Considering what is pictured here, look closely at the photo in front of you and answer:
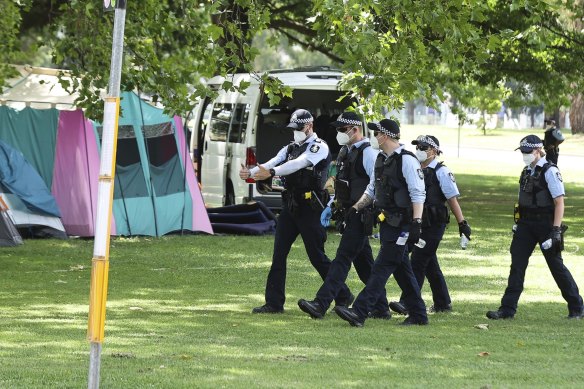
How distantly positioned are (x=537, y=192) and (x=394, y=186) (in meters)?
1.51

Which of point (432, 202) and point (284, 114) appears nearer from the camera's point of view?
point (432, 202)

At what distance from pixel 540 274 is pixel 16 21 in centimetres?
1013

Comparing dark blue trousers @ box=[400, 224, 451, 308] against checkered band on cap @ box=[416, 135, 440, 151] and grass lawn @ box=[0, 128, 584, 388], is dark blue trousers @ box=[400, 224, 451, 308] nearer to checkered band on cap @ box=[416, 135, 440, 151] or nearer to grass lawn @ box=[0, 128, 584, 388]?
grass lawn @ box=[0, 128, 584, 388]

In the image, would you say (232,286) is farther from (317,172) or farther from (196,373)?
(196,373)

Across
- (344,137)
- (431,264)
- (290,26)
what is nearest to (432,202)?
(431,264)

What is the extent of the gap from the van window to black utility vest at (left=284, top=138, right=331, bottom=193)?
9.57 meters

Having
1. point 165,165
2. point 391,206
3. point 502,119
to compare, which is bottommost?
point 502,119

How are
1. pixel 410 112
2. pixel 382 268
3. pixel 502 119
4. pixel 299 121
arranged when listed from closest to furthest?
pixel 382 268, pixel 299 121, pixel 502 119, pixel 410 112

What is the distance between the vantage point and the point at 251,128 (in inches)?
813

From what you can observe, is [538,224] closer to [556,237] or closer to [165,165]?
[556,237]

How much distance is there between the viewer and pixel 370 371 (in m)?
8.23

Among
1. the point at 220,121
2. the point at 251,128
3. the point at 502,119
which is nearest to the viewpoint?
the point at 251,128

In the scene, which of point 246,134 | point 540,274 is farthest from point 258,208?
point 540,274

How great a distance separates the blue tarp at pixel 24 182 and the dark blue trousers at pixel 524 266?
9.44 meters
